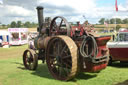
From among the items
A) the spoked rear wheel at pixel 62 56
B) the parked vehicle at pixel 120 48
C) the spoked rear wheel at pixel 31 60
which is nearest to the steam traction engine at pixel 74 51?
the spoked rear wheel at pixel 62 56

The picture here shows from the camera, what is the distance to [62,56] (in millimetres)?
6125

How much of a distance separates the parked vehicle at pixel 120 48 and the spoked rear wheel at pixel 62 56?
2.99 m

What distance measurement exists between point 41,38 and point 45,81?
8.68 ft

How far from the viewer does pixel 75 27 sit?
668cm

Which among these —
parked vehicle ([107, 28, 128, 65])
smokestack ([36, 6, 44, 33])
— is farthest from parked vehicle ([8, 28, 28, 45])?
parked vehicle ([107, 28, 128, 65])

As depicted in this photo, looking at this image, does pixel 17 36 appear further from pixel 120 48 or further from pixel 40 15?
pixel 120 48

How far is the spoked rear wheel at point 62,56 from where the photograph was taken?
554 centimetres

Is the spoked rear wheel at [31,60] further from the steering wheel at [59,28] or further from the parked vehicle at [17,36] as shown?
the parked vehicle at [17,36]

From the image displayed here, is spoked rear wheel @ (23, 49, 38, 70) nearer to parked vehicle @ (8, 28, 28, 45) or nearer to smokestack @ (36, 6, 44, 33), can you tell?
smokestack @ (36, 6, 44, 33)

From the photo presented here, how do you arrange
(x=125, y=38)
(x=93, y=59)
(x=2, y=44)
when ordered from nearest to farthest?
(x=93, y=59) < (x=125, y=38) < (x=2, y=44)

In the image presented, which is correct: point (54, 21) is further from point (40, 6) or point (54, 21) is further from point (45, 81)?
point (45, 81)

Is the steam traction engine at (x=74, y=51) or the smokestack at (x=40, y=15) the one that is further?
the smokestack at (x=40, y=15)

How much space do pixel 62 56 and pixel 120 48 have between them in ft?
11.0

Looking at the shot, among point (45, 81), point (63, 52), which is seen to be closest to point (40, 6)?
point (63, 52)
